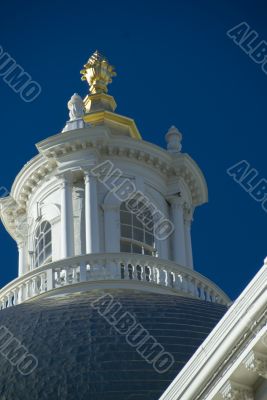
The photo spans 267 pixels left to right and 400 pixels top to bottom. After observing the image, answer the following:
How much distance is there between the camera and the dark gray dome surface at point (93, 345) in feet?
93.4

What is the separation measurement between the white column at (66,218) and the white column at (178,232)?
2.63m

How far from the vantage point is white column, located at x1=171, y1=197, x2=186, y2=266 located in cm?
→ 3906

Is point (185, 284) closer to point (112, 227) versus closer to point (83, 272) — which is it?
point (83, 272)

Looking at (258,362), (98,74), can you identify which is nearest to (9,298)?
(98,74)

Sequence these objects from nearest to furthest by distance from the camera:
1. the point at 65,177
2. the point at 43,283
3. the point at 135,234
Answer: the point at 43,283 → the point at 135,234 → the point at 65,177

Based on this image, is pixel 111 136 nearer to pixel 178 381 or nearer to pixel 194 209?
pixel 194 209

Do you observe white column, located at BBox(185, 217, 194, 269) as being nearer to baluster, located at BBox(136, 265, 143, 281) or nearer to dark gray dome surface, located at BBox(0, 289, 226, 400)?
baluster, located at BBox(136, 265, 143, 281)

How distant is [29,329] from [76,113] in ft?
36.7

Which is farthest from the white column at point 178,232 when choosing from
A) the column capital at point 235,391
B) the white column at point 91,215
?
the column capital at point 235,391

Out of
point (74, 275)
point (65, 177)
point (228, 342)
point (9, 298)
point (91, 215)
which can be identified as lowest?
point (228, 342)

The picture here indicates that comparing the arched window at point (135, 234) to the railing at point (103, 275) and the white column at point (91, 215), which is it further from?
the railing at point (103, 275)

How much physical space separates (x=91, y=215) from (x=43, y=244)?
1.70 metres

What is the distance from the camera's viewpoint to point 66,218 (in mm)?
38281

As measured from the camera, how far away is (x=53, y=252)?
38.6 m
